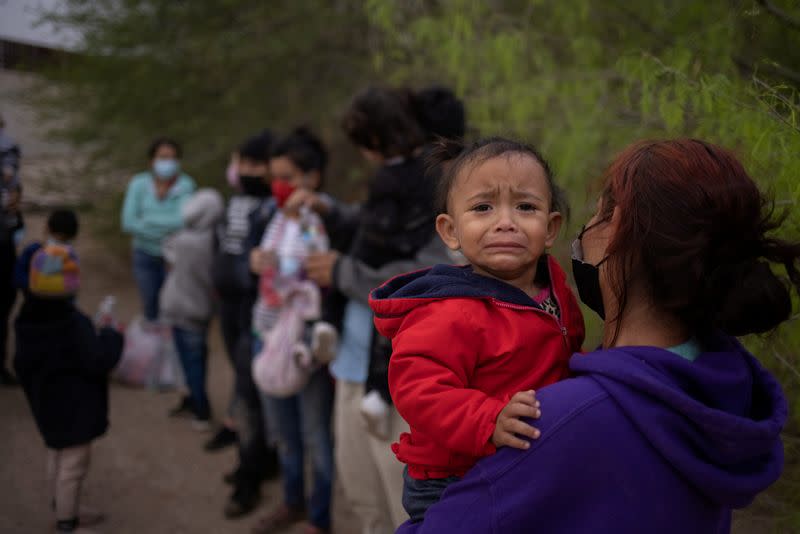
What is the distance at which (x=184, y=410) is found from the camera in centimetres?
600

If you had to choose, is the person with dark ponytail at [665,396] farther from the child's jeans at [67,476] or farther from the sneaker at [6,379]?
the sneaker at [6,379]

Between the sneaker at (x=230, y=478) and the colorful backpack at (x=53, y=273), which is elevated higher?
the colorful backpack at (x=53, y=273)

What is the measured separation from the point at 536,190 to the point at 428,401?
0.52 m

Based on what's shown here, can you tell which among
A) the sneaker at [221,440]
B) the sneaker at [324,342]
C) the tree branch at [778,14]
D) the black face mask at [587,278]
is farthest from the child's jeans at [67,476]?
the tree branch at [778,14]

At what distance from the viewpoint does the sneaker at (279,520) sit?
4182 mm

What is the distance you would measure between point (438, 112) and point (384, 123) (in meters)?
0.26

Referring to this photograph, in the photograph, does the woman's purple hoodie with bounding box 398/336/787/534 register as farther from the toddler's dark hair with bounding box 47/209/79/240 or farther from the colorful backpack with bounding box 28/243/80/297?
the toddler's dark hair with bounding box 47/209/79/240

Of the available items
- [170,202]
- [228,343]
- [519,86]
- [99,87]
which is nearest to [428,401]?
[519,86]

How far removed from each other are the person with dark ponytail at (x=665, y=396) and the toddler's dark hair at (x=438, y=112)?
5.96 feet

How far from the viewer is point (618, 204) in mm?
1401

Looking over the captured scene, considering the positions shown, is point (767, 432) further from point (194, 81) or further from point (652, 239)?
point (194, 81)

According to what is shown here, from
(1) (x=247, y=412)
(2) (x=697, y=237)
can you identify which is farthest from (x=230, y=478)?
(2) (x=697, y=237)

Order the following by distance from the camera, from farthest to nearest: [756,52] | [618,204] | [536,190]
→ 1. [756,52]
2. [536,190]
3. [618,204]

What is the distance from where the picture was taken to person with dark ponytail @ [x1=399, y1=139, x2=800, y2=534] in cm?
129
